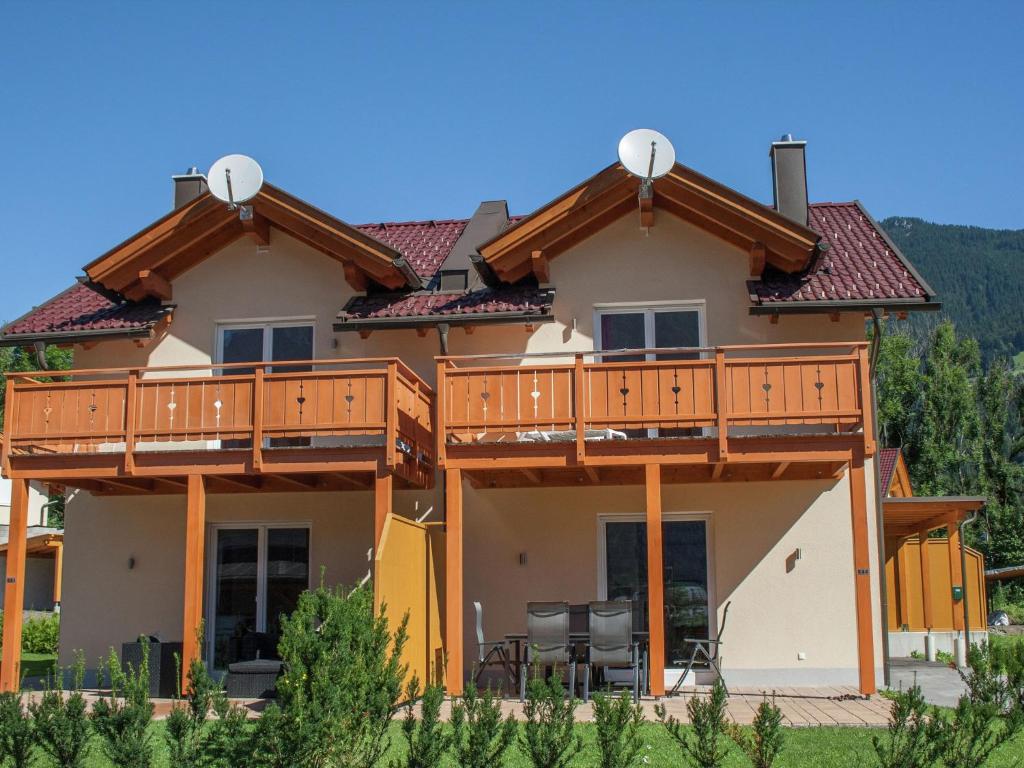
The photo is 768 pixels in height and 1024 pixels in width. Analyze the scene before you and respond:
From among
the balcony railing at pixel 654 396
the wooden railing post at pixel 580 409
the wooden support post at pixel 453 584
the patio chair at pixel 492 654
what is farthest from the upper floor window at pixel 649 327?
the patio chair at pixel 492 654

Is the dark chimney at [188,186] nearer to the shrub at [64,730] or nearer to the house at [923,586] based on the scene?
the shrub at [64,730]

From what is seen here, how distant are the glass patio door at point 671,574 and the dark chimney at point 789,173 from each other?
15.5 feet

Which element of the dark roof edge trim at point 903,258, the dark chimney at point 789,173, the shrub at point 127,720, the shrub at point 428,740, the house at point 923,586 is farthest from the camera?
the house at point 923,586

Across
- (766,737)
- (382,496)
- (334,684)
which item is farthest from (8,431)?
(766,737)

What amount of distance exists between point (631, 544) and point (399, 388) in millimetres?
3825

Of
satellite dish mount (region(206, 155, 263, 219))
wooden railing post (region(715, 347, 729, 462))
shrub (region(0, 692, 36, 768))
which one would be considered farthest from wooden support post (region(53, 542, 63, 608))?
shrub (region(0, 692, 36, 768))

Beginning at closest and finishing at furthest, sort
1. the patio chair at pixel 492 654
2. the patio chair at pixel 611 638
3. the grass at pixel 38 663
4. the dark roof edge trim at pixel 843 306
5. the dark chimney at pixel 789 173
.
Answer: the patio chair at pixel 611 638
the patio chair at pixel 492 654
the dark roof edge trim at pixel 843 306
the dark chimney at pixel 789 173
the grass at pixel 38 663

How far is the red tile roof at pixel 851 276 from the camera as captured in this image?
48.3ft

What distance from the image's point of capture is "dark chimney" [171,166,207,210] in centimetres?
1866

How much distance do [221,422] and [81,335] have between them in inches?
124

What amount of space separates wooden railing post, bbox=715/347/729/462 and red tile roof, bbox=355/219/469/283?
16.5 feet

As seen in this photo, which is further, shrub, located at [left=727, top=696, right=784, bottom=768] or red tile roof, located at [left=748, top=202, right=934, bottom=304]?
red tile roof, located at [left=748, top=202, right=934, bottom=304]

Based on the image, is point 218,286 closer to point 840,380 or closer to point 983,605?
point 840,380

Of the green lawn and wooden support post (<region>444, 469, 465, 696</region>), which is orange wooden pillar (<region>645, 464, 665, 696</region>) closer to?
wooden support post (<region>444, 469, 465, 696</region>)
